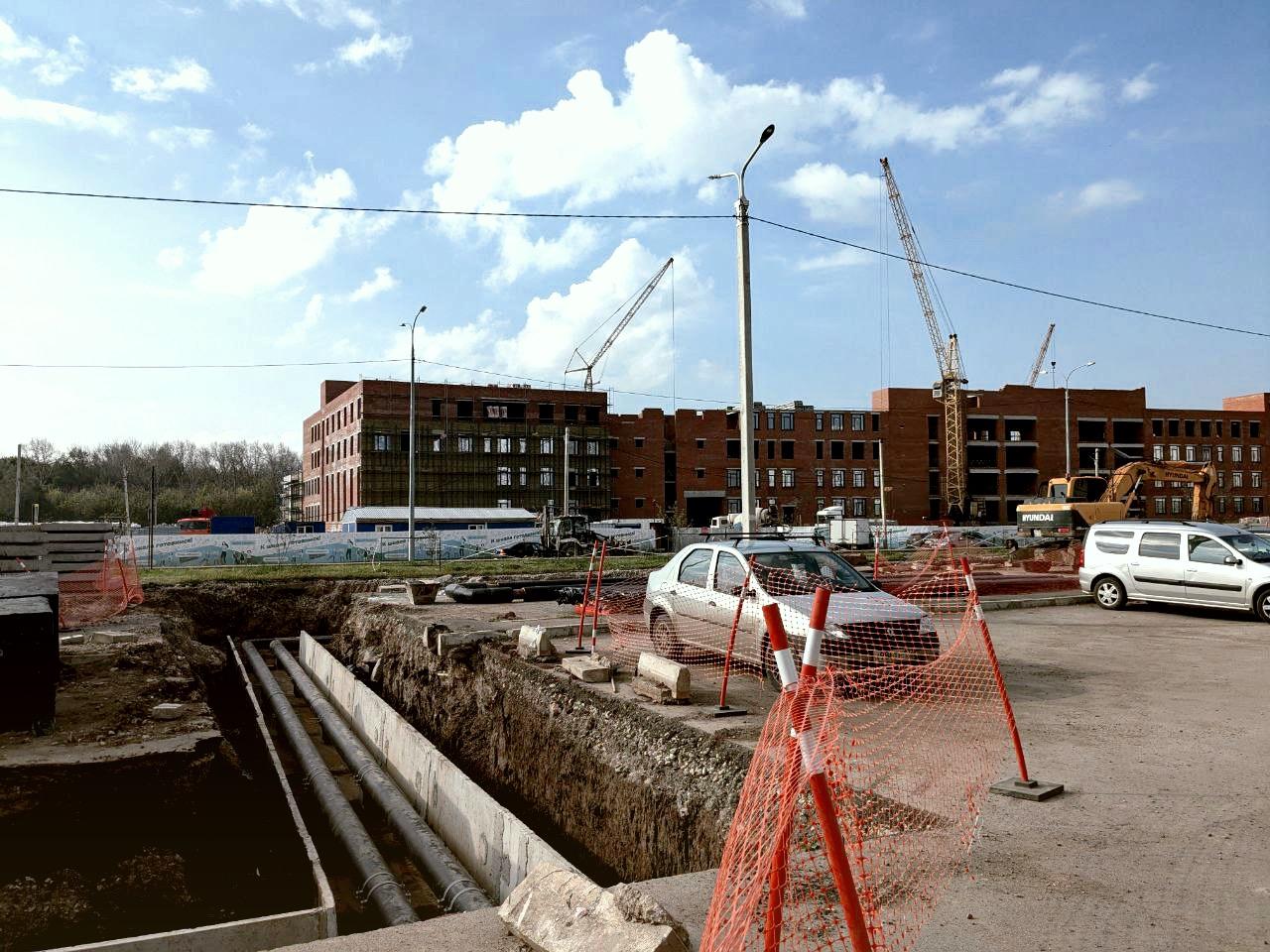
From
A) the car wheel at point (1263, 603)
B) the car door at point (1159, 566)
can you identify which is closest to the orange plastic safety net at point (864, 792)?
the car wheel at point (1263, 603)

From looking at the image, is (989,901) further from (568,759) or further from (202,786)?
(202,786)

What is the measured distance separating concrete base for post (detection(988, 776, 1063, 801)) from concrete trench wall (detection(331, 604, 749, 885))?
181 centimetres

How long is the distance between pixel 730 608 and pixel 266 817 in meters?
5.54

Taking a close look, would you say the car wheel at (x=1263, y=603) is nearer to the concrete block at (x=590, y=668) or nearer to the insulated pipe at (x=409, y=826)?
the concrete block at (x=590, y=668)

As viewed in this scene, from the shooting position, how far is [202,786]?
8.09m

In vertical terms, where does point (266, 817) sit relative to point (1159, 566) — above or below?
below

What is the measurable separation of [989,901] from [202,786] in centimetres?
720

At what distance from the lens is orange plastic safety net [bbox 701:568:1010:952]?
3.05 meters

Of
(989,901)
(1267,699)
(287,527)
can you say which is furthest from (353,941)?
(287,527)

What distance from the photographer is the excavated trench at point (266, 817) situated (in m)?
6.56

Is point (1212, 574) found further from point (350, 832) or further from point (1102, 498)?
point (1102, 498)

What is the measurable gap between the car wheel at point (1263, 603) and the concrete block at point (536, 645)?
1162 cm

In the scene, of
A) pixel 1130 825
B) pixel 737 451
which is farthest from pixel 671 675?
pixel 737 451

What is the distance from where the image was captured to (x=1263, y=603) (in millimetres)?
13859
